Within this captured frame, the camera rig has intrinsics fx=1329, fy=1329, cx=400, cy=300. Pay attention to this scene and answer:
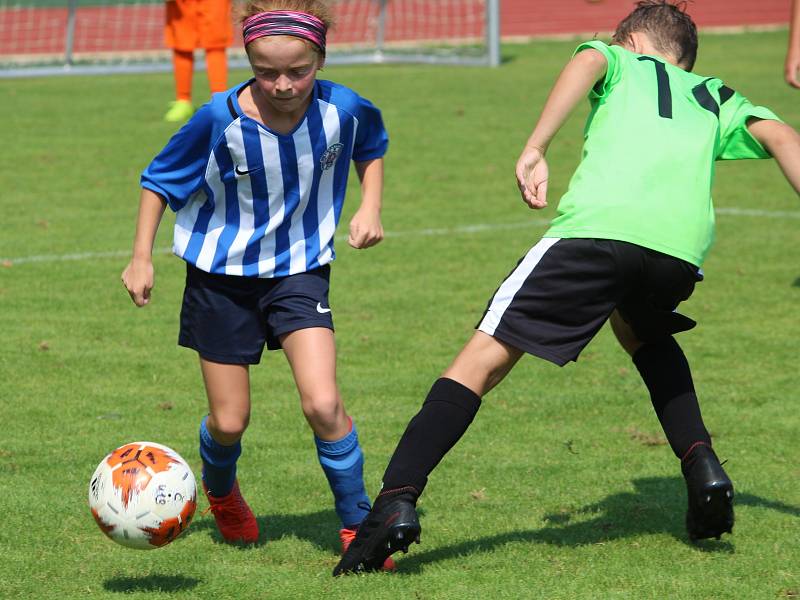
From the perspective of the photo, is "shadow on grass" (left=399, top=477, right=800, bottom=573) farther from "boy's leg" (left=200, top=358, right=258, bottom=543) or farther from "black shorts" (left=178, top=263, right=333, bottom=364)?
"black shorts" (left=178, top=263, right=333, bottom=364)

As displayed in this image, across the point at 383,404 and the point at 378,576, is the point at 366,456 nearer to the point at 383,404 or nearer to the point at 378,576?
the point at 383,404

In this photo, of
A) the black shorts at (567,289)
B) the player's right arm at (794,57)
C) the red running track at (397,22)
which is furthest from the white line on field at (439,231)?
the red running track at (397,22)

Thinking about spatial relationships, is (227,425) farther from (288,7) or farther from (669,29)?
(669,29)

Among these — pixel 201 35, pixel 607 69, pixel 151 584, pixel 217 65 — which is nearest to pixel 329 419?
pixel 151 584

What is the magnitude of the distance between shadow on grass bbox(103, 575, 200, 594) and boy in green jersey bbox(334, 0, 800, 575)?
1.56 ft

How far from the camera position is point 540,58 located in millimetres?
22297

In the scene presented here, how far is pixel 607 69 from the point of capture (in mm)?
4113

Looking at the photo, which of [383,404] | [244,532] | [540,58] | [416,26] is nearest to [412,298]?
[383,404]

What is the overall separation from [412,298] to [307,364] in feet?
13.5

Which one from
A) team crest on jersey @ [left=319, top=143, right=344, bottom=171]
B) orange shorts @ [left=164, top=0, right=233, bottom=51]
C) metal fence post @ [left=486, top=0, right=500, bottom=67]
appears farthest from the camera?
metal fence post @ [left=486, top=0, right=500, bottom=67]

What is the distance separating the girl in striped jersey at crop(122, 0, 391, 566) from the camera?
4.23m

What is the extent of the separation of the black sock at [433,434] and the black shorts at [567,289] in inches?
8.9

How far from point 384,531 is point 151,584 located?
2.52ft

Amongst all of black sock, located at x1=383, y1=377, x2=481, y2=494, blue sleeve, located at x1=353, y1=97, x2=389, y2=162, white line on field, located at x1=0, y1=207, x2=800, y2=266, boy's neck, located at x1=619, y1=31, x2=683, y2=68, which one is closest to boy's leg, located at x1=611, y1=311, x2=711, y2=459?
black sock, located at x1=383, y1=377, x2=481, y2=494
